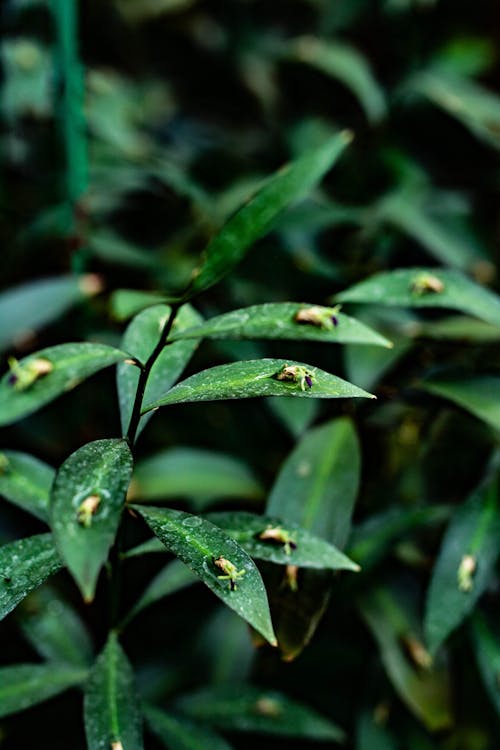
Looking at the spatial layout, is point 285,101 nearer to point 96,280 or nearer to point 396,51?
point 396,51

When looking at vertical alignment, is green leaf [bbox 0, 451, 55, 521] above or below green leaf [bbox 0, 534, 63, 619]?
below

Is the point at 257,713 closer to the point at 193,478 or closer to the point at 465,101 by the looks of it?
the point at 193,478

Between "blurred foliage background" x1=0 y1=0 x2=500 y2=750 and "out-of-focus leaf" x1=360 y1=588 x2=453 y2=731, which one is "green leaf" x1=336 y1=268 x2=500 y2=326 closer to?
"blurred foliage background" x1=0 y1=0 x2=500 y2=750

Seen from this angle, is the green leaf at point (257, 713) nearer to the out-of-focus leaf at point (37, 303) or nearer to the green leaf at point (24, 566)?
the green leaf at point (24, 566)

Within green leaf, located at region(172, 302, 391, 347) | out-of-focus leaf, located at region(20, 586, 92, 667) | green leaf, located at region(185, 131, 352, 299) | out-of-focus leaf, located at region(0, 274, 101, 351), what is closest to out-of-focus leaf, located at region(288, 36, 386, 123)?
out-of-focus leaf, located at region(0, 274, 101, 351)

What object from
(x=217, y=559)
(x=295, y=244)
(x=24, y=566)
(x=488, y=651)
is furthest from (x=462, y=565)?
(x=295, y=244)

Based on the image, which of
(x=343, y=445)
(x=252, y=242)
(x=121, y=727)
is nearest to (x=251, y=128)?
(x=343, y=445)

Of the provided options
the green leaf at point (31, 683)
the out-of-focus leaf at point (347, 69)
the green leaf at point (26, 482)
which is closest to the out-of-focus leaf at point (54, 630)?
the green leaf at point (31, 683)
